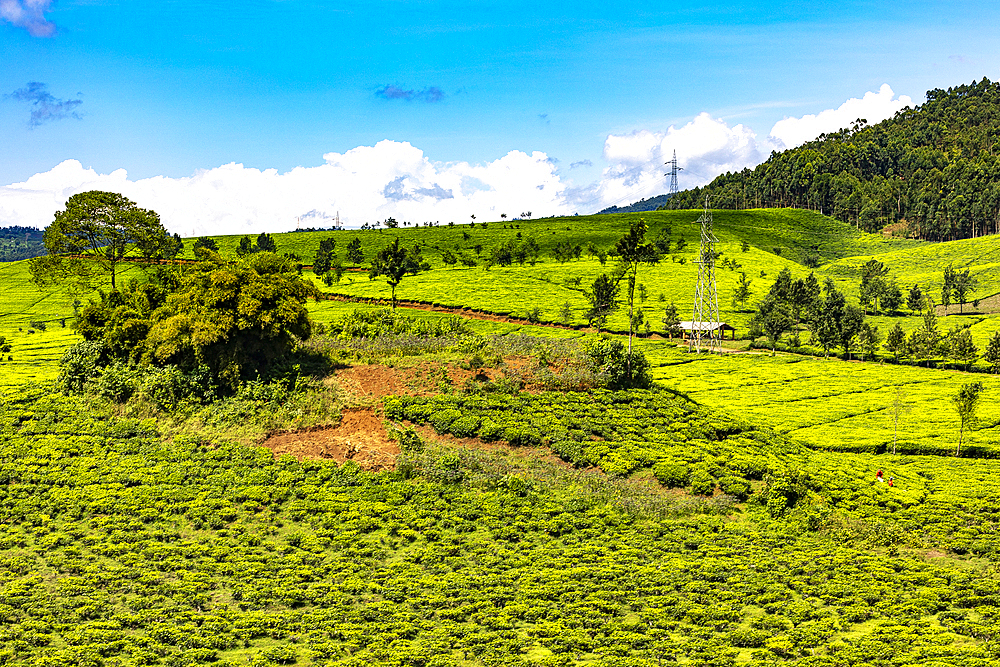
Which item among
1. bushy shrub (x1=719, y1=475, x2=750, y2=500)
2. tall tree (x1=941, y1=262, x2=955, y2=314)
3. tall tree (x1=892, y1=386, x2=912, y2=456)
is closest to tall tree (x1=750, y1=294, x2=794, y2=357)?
tall tree (x1=892, y1=386, x2=912, y2=456)

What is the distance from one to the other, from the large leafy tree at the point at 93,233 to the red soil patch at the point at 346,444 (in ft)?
88.1

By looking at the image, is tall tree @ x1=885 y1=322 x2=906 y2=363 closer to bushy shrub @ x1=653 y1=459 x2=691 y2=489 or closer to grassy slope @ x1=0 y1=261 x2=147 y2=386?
bushy shrub @ x1=653 y1=459 x2=691 y2=489

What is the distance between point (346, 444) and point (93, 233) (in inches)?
1272

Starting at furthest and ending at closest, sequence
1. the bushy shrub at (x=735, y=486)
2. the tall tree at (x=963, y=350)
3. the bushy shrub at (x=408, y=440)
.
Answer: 1. the tall tree at (x=963, y=350)
2. the bushy shrub at (x=408, y=440)
3. the bushy shrub at (x=735, y=486)

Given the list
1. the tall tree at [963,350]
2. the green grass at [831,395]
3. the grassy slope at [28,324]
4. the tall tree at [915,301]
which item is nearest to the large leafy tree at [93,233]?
the grassy slope at [28,324]

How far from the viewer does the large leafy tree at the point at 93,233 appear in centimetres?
5275

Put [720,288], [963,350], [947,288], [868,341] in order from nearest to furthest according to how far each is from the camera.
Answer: [963,350] < [868,341] < [947,288] < [720,288]

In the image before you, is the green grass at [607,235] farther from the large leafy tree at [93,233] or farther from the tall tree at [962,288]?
the large leafy tree at [93,233]

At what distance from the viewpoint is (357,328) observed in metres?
51.4

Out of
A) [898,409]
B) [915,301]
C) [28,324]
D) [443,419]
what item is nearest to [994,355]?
[898,409]

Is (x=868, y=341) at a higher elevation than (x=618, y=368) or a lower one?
lower

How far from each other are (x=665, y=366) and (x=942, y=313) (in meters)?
64.5

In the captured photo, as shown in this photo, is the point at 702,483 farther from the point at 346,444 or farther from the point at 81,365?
the point at 81,365

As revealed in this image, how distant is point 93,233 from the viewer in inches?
2131
